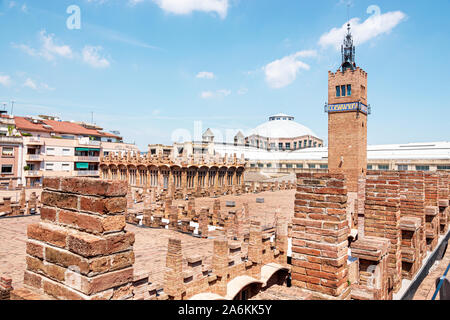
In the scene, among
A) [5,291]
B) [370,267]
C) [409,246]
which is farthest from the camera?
[409,246]

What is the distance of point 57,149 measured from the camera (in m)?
37.5

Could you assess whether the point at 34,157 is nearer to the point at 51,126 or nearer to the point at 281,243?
the point at 51,126

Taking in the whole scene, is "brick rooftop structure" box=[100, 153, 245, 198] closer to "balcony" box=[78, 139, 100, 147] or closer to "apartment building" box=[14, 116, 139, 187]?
"apartment building" box=[14, 116, 139, 187]

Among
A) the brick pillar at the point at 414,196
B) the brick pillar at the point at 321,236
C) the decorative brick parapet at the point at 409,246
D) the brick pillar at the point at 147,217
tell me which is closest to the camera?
the brick pillar at the point at 321,236

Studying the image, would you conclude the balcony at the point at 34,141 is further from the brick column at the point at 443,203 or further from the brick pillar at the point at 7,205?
the brick column at the point at 443,203

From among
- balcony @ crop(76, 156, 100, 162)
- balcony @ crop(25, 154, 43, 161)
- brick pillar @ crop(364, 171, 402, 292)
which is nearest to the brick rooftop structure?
balcony @ crop(76, 156, 100, 162)

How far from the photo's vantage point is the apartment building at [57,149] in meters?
35.1

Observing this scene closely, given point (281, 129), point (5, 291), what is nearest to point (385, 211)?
point (5, 291)

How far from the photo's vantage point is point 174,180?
89.0 feet

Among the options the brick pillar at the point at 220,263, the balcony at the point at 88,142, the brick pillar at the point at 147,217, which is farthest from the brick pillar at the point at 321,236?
the balcony at the point at 88,142

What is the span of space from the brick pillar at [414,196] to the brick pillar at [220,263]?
4333 millimetres

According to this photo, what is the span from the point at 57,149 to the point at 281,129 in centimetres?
4639
